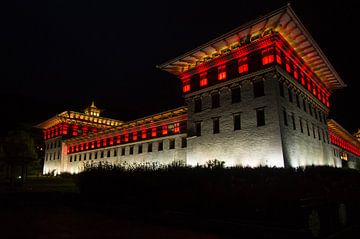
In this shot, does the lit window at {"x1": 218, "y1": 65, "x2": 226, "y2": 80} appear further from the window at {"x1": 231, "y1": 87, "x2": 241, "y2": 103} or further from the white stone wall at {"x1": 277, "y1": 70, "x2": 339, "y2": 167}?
the white stone wall at {"x1": 277, "y1": 70, "x2": 339, "y2": 167}

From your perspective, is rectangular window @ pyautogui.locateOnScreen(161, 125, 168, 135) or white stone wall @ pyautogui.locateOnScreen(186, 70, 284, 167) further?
rectangular window @ pyautogui.locateOnScreen(161, 125, 168, 135)

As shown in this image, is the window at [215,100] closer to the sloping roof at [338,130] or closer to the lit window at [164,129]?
the lit window at [164,129]

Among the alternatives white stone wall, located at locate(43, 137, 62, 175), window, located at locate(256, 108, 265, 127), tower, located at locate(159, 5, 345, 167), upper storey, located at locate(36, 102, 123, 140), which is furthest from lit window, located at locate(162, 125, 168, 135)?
white stone wall, located at locate(43, 137, 62, 175)

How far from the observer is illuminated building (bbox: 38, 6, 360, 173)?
25.2 m

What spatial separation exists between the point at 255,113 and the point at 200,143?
799 cm

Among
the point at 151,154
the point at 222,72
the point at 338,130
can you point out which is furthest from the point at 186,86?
the point at 338,130

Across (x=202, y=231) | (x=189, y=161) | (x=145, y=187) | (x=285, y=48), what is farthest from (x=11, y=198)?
(x=285, y=48)

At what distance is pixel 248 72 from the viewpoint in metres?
27.6

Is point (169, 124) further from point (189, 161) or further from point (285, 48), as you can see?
point (285, 48)

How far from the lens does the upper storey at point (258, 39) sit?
26.0 meters

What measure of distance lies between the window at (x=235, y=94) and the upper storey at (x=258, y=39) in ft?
11.9

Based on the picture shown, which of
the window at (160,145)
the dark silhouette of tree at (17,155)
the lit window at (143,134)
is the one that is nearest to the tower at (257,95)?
the window at (160,145)

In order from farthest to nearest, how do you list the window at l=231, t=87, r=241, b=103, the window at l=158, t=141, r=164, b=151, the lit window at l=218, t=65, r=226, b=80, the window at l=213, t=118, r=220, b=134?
the window at l=158, t=141, r=164, b=151 → the lit window at l=218, t=65, r=226, b=80 → the window at l=213, t=118, r=220, b=134 → the window at l=231, t=87, r=241, b=103

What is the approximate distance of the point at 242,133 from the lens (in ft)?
88.1
